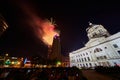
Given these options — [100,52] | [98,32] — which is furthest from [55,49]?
[100,52]

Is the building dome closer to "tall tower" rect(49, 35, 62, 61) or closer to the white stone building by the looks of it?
the white stone building

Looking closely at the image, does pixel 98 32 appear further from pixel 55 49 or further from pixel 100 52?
pixel 55 49

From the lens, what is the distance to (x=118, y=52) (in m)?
33.7

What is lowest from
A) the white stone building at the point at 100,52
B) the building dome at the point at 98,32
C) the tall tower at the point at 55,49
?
the white stone building at the point at 100,52

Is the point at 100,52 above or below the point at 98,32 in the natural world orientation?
below

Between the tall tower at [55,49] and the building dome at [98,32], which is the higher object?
the tall tower at [55,49]

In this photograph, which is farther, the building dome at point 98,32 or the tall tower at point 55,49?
the tall tower at point 55,49

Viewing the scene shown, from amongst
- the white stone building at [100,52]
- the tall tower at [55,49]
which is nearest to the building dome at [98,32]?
the white stone building at [100,52]

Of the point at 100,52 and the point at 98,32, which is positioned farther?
the point at 98,32

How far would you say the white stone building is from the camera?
3462 cm

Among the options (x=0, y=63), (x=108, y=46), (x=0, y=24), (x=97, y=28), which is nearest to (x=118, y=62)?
(x=108, y=46)

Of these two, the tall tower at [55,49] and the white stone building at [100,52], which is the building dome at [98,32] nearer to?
the white stone building at [100,52]

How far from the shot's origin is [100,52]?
4084 cm

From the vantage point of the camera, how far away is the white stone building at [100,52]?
34.6 meters
